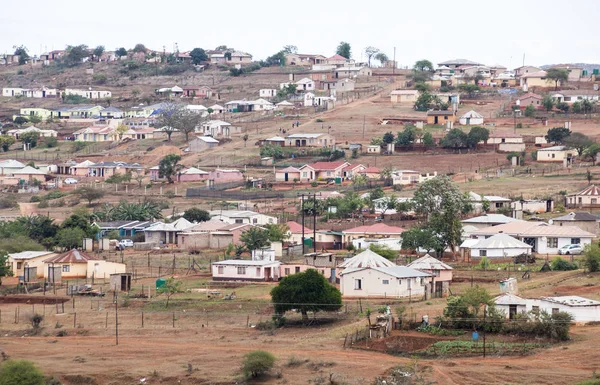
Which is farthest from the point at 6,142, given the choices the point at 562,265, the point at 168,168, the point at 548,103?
the point at 562,265

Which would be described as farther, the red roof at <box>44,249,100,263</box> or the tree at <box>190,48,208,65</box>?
the tree at <box>190,48,208,65</box>

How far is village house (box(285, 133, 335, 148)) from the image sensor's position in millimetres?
99375

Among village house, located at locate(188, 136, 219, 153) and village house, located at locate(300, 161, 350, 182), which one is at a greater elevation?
village house, located at locate(188, 136, 219, 153)

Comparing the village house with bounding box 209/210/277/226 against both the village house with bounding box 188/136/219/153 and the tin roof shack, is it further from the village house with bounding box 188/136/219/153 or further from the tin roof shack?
the village house with bounding box 188/136/219/153

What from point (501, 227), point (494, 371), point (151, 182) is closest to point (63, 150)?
point (151, 182)

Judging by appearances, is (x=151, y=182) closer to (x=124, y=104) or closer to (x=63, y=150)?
(x=63, y=150)

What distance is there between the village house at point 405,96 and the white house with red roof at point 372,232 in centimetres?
5238

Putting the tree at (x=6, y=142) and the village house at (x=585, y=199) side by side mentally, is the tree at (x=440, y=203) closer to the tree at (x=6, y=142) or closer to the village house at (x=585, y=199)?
the village house at (x=585, y=199)

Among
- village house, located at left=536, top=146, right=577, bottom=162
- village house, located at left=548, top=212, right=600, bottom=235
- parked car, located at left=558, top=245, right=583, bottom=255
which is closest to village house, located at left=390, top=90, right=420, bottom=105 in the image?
village house, located at left=536, top=146, right=577, bottom=162

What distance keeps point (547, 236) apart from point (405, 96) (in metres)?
59.8

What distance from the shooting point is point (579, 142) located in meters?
89.9

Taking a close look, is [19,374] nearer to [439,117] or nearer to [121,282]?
[121,282]

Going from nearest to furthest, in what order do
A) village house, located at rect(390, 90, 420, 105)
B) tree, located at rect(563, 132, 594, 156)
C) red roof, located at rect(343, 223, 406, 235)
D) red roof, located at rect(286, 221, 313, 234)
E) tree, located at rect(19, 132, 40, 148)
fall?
red roof, located at rect(343, 223, 406, 235), red roof, located at rect(286, 221, 313, 234), tree, located at rect(563, 132, 594, 156), tree, located at rect(19, 132, 40, 148), village house, located at rect(390, 90, 420, 105)

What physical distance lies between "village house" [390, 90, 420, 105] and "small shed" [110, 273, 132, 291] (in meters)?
68.1
